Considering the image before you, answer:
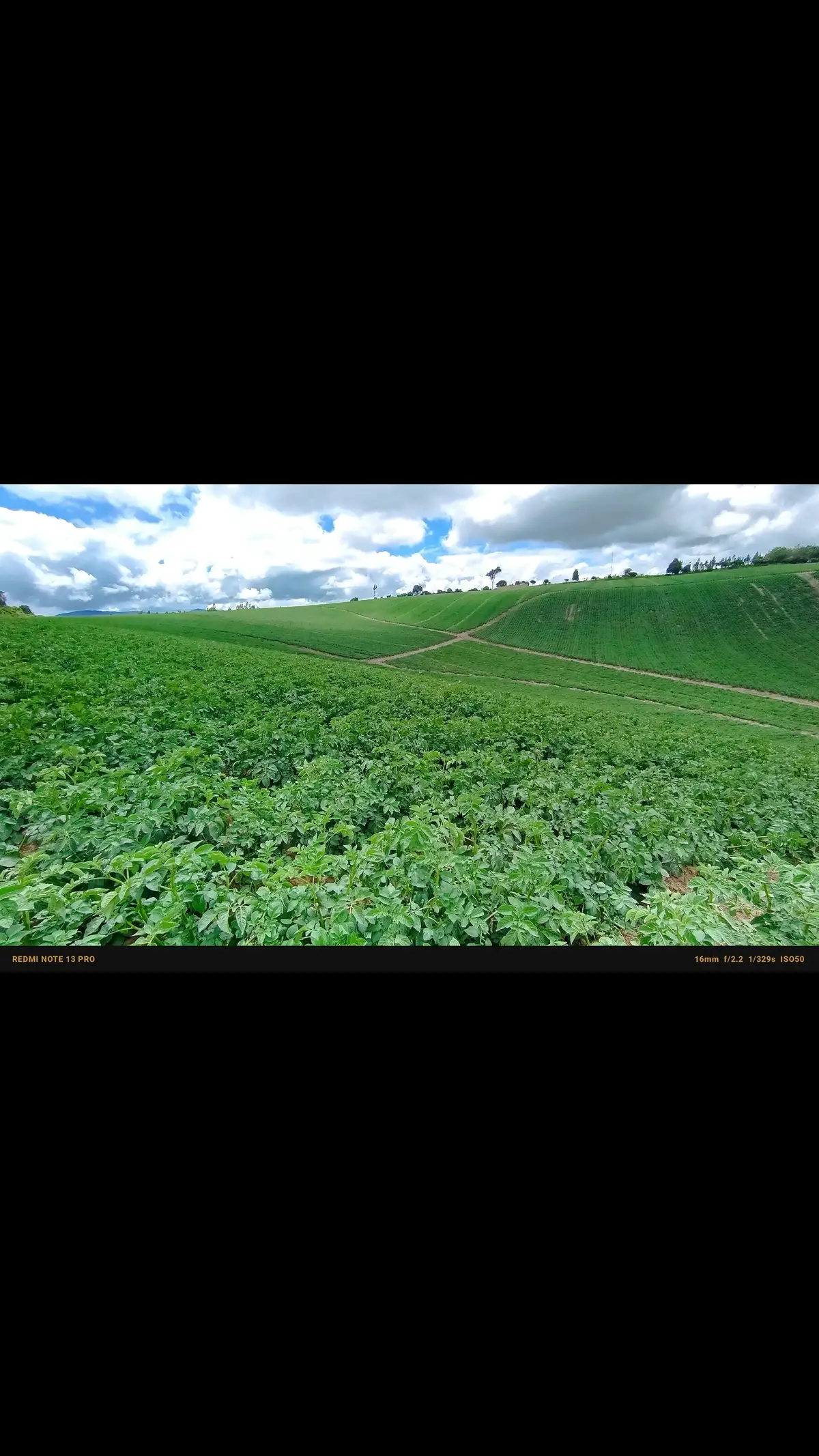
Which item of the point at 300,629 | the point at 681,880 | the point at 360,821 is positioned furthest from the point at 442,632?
the point at 681,880

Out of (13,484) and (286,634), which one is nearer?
(13,484)

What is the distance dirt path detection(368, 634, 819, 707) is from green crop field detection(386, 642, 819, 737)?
30 millimetres

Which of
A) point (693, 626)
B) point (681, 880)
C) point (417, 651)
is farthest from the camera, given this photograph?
point (693, 626)

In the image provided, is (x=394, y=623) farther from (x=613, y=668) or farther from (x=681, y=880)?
(x=613, y=668)

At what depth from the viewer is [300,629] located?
472 cm

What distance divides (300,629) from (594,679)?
424 cm

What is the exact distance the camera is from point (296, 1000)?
5.34 ft

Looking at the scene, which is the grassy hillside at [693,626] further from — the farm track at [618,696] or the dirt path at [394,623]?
the dirt path at [394,623]

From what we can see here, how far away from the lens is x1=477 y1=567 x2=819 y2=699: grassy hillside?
12.6 feet

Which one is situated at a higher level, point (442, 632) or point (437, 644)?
point (442, 632)
